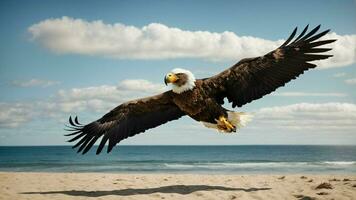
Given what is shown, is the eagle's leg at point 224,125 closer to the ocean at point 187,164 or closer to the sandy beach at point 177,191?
the sandy beach at point 177,191

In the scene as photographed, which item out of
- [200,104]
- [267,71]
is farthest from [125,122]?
[267,71]

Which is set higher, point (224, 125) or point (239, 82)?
point (239, 82)

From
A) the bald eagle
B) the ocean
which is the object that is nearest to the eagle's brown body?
the bald eagle

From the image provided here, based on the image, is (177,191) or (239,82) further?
(177,191)

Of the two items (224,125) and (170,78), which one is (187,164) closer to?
(224,125)

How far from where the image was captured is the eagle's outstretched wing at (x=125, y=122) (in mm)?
7887

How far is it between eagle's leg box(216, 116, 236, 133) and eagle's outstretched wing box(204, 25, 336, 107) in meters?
0.53

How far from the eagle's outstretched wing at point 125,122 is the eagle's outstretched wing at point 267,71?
1.43 m

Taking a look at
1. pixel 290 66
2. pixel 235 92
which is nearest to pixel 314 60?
pixel 290 66

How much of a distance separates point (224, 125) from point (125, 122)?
2395 millimetres

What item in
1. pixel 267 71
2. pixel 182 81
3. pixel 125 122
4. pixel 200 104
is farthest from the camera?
pixel 125 122

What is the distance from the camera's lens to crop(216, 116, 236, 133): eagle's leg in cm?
639

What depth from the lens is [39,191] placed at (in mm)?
9664

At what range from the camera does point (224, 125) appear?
21.0ft
